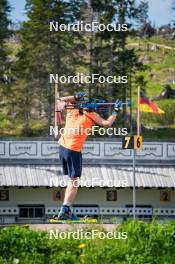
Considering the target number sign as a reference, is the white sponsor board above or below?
below

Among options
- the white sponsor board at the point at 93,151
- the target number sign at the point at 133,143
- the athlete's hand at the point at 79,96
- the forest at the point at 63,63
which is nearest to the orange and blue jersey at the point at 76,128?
the athlete's hand at the point at 79,96

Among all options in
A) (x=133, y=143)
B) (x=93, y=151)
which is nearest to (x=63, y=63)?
(x=93, y=151)

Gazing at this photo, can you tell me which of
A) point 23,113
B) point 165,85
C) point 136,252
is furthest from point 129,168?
point 165,85

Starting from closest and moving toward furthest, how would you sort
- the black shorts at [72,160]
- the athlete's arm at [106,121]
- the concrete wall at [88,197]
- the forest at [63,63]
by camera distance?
the athlete's arm at [106,121], the black shorts at [72,160], the concrete wall at [88,197], the forest at [63,63]

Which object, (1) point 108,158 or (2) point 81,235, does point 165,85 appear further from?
(2) point 81,235

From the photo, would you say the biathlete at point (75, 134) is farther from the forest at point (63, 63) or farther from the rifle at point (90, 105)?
the forest at point (63, 63)

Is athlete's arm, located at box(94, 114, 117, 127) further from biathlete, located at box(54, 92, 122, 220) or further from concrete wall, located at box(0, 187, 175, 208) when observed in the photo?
concrete wall, located at box(0, 187, 175, 208)

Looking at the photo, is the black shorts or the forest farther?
the forest

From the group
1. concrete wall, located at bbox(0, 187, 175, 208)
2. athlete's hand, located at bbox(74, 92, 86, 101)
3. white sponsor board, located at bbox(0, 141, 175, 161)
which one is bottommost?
concrete wall, located at bbox(0, 187, 175, 208)

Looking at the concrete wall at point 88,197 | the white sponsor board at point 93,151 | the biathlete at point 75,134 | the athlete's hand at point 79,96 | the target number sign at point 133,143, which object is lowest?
the concrete wall at point 88,197

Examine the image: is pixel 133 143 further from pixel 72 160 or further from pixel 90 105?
pixel 90 105

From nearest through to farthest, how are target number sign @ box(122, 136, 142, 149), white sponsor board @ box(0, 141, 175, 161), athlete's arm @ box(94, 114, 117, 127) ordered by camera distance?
athlete's arm @ box(94, 114, 117, 127) → target number sign @ box(122, 136, 142, 149) → white sponsor board @ box(0, 141, 175, 161)

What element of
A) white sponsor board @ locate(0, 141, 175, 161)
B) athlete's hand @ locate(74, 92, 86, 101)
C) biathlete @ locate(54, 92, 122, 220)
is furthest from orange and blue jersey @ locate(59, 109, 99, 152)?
white sponsor board @ locate(0, 141, 175, 161)

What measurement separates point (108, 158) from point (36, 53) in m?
10.5
